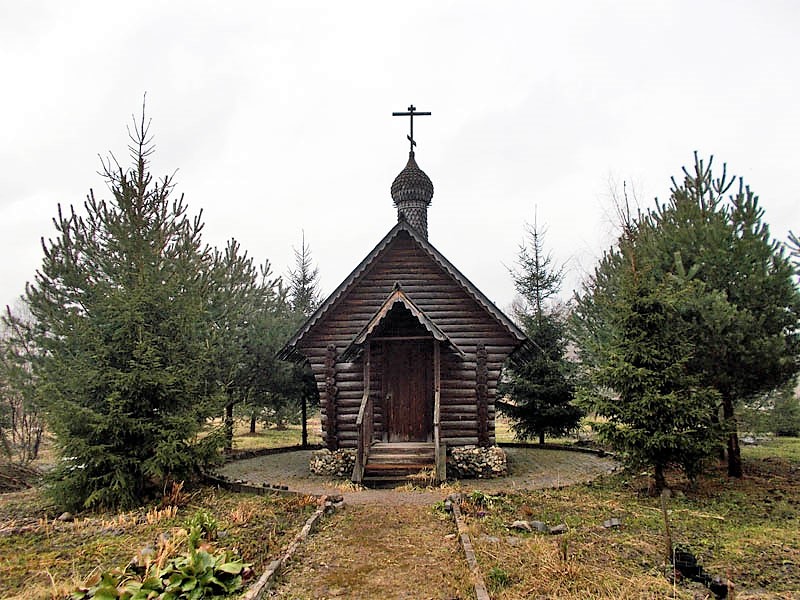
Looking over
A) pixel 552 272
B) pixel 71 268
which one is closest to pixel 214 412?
pixel 71 268

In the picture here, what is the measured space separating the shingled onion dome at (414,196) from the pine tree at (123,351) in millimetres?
8321

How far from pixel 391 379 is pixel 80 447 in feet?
27.4

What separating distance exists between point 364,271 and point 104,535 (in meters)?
9.63

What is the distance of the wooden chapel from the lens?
51.4ft

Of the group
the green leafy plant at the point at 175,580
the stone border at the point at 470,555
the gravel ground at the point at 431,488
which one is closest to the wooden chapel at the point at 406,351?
the gravel ground at the point at 431,488

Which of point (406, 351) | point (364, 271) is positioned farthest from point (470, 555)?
point (364, 271)

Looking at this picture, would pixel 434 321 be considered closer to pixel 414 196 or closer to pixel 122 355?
pixel 414 196

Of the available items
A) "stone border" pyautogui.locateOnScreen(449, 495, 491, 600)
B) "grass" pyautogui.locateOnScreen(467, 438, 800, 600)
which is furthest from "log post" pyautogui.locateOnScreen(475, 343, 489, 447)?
"stone border" pyautogui.locateOnScreen(449, 495, 491, 600)

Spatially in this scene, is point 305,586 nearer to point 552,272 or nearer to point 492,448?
point 492,448

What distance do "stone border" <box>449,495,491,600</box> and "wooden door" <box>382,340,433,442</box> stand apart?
5.51 meters

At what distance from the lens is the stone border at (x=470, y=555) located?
6.21 meters

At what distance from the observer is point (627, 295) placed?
11.7 metres

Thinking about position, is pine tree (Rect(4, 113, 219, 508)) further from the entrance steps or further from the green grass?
the green grass

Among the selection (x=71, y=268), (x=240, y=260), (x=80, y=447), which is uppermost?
(x=240, y=260)
